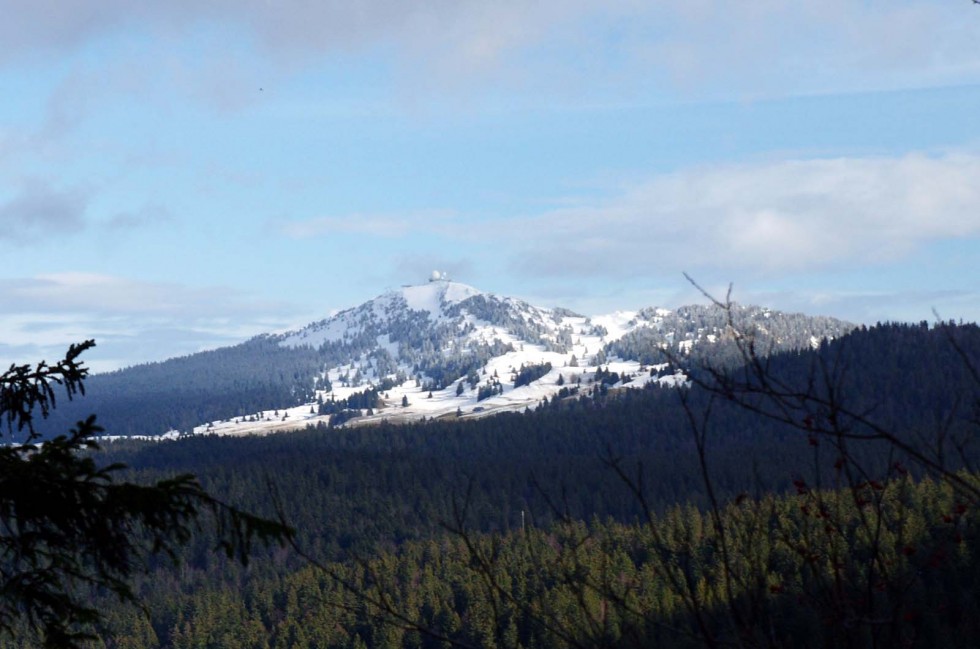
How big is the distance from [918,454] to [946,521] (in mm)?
2162

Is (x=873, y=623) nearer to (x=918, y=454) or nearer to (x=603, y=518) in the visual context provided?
(x=918, y=454)

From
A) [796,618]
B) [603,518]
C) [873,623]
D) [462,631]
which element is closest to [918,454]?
[873,623]

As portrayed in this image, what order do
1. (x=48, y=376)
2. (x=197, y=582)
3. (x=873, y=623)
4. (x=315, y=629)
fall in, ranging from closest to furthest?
(x=873, y=623)
(x=48, y=376)
(x=315, y=629)
(x=197, y=582)

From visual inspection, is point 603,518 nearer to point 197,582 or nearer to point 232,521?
point 197,582

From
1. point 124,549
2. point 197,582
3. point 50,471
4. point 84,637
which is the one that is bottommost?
point 197,582

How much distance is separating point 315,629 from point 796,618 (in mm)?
64169

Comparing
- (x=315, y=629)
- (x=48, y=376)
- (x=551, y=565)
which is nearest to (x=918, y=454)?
(x=551, y=565)

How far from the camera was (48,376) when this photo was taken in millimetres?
9508

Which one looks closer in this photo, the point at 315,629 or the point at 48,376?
the point at 48,376

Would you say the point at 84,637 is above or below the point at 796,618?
above

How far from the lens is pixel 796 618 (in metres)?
101

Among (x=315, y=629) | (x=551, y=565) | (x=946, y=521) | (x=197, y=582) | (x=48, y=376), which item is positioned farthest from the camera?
(x=197, y=582)

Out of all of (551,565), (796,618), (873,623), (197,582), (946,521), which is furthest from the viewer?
(197,582)

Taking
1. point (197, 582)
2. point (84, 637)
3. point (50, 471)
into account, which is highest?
point (50, 471)
